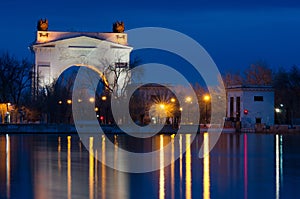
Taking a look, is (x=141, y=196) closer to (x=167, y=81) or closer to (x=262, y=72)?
(x=167, y=81)

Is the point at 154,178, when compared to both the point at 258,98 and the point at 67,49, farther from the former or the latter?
the point at 67,49

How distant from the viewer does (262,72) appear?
376 feet

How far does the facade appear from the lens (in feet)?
338

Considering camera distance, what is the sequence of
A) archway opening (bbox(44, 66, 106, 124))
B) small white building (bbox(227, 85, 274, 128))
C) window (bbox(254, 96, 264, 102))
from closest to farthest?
archway opening (bbox(44, 66, 106, 124)), small white building (bbox(227, 85, 274, 128)), window (bbox(254, 96, 264, 102))

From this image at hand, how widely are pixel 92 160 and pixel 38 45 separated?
77766 millimetres

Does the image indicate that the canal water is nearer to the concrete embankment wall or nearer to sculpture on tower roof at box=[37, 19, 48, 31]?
the concrete embankment wall

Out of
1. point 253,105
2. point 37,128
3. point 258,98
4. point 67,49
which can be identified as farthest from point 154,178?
point 67,49

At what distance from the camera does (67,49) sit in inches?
4077

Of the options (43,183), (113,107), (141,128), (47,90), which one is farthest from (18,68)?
(43,183)

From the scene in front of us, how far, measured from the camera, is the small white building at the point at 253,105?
84.6 metres

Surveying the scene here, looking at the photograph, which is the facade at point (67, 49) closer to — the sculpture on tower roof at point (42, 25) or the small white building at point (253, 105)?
the sculpture on tower roof at point (42, 25)

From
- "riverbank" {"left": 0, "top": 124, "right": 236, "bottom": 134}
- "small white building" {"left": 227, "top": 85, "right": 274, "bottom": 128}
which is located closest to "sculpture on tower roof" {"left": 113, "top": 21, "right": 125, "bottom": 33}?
"small white building" {"left": 227, "top": 85, "right": 274, "bottom": 128}

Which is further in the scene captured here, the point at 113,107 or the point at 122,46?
the point at 122,46

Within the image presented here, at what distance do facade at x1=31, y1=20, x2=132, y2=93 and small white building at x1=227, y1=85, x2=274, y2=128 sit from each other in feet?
69.6
